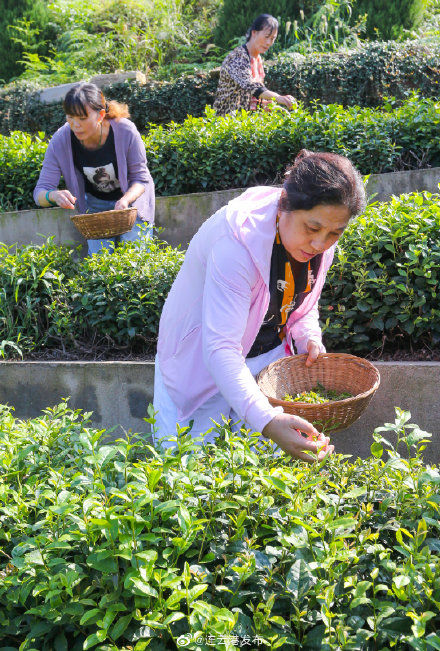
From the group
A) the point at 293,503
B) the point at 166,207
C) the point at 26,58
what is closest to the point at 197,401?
the point at 293,503

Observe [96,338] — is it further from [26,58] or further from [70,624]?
[26,58]

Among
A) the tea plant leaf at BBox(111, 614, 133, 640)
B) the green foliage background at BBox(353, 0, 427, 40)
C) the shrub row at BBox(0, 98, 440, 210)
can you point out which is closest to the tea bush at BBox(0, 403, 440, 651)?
the tea plant leaf at BBox(111, 614, 133, 640)

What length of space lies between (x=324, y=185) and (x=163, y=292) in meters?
2.09

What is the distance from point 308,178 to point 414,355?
1608 millimetres

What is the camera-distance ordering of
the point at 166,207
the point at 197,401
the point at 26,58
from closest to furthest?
the point at 197,401 → the point at 166,207 → the point at 26,58

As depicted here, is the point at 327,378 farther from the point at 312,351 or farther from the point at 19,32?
the point at 19,32

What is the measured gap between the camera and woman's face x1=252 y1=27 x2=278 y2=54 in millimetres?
6488

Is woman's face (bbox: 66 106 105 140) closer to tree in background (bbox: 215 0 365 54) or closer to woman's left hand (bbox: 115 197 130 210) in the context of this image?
woman's left hand (bbox: 115 197 130 210)

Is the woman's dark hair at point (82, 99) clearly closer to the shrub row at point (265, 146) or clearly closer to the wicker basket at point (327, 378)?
the shrub row at point (265, 146)

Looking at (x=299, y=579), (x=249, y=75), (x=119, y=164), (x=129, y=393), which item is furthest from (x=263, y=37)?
(x=299, y=579)

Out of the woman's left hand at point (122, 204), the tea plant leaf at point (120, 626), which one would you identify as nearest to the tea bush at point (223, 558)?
the tea plant leaf at point (120, 626)

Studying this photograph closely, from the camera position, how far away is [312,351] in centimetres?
307

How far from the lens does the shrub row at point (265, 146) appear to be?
221 inches

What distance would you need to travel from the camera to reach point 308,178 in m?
2.45
